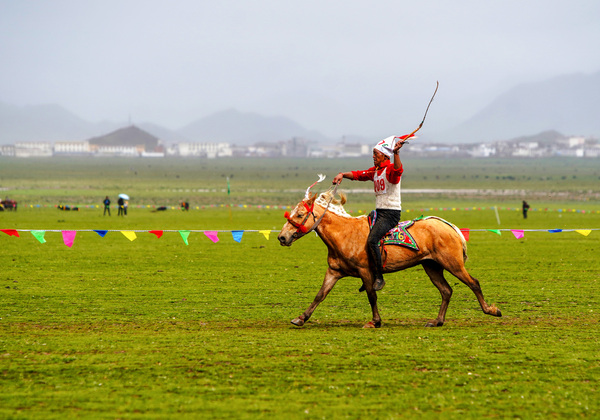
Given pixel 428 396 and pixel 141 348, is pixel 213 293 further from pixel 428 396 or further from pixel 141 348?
pixel 428 396

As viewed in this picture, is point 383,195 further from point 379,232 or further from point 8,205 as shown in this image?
point 8,205

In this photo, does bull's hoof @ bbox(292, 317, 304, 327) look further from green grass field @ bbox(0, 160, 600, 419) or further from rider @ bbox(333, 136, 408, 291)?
rider @ bbox(333, 136, 408, 291)

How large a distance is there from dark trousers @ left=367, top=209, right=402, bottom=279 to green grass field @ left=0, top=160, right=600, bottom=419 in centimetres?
111

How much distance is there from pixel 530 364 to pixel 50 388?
6381mm

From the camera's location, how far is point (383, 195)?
512 inches

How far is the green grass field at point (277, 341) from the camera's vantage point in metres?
8.97

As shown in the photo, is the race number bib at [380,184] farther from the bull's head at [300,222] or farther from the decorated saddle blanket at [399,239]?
the bull's head at [300,222]

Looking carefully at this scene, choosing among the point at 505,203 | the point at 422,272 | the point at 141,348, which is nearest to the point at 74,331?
the point at 141,348

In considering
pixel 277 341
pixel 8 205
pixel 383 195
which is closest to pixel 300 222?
pixel 383 195

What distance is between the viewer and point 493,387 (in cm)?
952

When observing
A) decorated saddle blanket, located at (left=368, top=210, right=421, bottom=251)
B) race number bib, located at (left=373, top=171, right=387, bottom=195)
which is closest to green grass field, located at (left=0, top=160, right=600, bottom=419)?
decorated saddle blanket, located at (left=368, top=210, right=421, bottom=251)

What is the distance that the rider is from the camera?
1278cm

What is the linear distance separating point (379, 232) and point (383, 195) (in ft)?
2.14

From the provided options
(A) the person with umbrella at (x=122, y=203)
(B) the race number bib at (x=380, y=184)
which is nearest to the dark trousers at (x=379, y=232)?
(B) the race number bib at (x=380, y=184)
